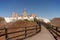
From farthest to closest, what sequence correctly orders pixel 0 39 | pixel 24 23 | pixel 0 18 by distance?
1. pixel 0 18
2. pixel 24 23
3. pixel 0 39

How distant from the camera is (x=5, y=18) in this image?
97000 millimetres

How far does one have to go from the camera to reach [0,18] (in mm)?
95062

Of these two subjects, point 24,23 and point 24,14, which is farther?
point 24,14

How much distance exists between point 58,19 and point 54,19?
11.8 feet

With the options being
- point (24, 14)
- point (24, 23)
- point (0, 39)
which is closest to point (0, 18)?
point (24, 14)

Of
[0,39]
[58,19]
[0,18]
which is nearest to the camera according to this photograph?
[0,39]

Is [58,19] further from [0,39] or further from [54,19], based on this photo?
[0,39]

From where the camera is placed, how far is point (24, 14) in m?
96.8

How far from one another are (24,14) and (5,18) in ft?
36.0

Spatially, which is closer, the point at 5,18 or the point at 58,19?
the point at 5,18

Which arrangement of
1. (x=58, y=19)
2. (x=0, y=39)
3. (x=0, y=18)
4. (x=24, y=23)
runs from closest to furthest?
(x=0, y=39), (x=24, y=23), (x=0, y=18), (x=58, y=19)

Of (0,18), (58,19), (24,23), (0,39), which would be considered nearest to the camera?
(0,39)

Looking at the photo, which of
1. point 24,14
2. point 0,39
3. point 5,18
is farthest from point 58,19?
point 0,39

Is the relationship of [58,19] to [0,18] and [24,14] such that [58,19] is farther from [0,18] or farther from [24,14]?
[0,18]
